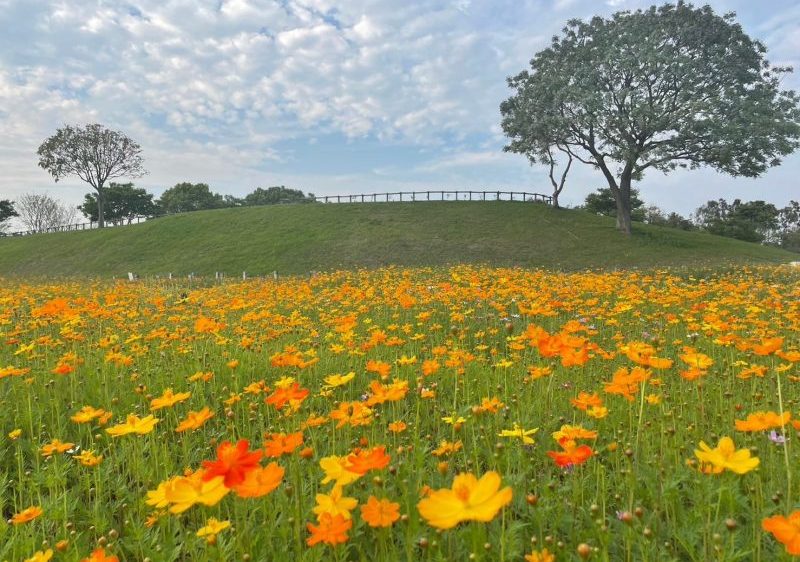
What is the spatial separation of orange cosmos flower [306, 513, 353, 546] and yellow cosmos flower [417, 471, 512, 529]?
31 cm

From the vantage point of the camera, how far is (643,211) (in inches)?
2032

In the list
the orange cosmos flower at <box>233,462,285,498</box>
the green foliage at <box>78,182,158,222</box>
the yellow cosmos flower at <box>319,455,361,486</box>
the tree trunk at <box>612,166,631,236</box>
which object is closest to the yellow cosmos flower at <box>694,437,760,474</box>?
the yellow cosmos flower at <box>319,455,361,486</box>

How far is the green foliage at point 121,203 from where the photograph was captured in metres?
61.0

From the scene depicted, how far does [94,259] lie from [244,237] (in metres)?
9.17

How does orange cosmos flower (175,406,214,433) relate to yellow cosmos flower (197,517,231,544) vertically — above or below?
above

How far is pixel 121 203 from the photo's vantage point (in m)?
62.1

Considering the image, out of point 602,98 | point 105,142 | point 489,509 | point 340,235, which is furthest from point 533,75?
point 105,142

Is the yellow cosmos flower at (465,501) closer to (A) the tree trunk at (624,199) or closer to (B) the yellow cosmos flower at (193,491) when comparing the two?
(B) the yellow cosmos flower at (193,491)

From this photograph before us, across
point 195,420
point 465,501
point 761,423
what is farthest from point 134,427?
point 761,423

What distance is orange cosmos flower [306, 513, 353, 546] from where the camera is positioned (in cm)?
124

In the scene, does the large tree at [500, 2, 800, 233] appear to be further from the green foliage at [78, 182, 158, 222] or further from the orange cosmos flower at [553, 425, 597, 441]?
the green foliage at [78, 182, 158, 222]

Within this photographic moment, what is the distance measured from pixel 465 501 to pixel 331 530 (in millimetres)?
404

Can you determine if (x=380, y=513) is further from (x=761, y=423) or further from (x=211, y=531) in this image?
(x=761, y=423)

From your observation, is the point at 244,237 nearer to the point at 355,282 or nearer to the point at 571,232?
the point at 571,232
